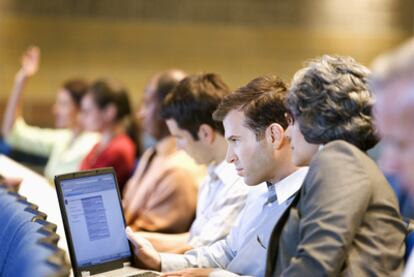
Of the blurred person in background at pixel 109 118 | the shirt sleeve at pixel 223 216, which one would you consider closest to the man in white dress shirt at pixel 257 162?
the shirt sleeve at pixel 223 216

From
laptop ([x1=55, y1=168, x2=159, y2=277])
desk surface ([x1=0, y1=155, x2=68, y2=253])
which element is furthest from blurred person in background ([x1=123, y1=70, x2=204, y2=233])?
laptop ([x1=55, y1=168, x2=159, y2=277])

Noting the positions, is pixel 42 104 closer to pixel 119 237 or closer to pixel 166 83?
pixel 166 83

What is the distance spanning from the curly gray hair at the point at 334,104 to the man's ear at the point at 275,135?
307 mm

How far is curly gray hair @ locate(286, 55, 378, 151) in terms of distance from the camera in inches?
70.5

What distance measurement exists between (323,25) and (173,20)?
185 cm

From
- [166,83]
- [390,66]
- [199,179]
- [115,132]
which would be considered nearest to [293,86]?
[390,66]

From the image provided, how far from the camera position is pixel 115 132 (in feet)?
15.1

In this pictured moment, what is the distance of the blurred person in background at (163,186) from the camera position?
312 centimetres

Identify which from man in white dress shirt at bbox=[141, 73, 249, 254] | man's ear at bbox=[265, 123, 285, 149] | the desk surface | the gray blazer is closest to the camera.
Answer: the gray blazer

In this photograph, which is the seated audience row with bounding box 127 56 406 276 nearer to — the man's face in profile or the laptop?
the laptop

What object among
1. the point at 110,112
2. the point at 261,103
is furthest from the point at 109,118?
the point at 261,103

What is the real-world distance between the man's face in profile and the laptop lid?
4.10 ft

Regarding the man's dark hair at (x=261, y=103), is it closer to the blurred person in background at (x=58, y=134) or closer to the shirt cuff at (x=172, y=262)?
the shirt cuff at (x=172, y=262)

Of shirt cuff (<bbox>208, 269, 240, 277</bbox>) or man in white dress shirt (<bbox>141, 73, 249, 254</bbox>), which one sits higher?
man in white dress shirt (<bbox>141, 73, 249, 254</bbox>)
